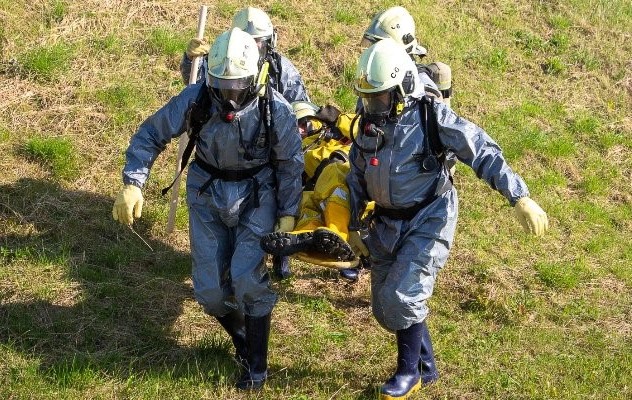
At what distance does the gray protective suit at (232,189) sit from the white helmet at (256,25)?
1701mm

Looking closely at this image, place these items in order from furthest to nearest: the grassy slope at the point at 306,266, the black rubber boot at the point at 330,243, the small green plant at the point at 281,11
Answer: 1. the small green plant at the point at 281,11
2. the grassy slope at the point at 306,266
3. the black rubber boot at the point at 330,243

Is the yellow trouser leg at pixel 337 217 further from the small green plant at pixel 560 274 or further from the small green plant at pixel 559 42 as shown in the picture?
the small green plant at pixel 559 42

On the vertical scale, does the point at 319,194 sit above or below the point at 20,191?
above

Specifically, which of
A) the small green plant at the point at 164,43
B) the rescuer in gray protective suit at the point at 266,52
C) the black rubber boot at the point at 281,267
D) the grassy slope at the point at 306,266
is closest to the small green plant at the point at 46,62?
the grassy slope at the point at 306,266

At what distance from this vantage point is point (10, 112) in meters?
9.42

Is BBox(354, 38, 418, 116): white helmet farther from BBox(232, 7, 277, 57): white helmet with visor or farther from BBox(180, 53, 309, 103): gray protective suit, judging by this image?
BBox(180, 53, 309, 103): gray protective suit

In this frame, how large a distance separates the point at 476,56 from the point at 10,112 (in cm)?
598

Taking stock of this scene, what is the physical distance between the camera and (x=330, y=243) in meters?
5.80

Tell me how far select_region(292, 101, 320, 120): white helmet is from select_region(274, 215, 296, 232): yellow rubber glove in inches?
63.4

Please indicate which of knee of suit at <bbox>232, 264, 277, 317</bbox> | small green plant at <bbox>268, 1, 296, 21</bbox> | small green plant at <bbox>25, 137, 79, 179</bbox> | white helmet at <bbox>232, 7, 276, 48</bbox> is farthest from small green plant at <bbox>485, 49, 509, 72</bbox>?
knee of suit at <bbox>232, 264, 277, 317</bbox>

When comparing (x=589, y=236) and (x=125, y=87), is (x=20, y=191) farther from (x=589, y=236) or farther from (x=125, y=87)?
(x=589, y=236)

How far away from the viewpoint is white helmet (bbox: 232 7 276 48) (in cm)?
789

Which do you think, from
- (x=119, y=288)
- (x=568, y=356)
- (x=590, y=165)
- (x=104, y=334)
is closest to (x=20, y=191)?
(x=119, y=288)

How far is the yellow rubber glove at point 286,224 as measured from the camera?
250 inches
